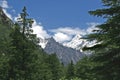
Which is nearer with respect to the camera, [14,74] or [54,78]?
[14,74]

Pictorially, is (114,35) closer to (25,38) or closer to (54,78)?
(25,38)

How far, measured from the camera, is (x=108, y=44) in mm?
20141

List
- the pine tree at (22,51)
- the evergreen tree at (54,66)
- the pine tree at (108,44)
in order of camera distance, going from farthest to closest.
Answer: the evergreen tree at (54,66) → the pine tree at (22,51) → the pine tree at (108,44)

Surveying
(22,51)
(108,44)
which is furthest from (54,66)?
(108,44)

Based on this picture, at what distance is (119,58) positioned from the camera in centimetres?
2038

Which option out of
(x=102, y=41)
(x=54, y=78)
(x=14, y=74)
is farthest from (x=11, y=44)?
(x=54, y=78)

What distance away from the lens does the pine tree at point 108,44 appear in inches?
798

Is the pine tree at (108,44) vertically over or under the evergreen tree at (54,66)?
under

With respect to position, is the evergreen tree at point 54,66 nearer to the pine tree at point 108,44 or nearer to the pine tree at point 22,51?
the pine tree at point 22,51

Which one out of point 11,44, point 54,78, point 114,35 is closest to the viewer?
point 114,35

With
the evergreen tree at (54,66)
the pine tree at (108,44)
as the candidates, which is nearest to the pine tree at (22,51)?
the pine tree at (108,44)

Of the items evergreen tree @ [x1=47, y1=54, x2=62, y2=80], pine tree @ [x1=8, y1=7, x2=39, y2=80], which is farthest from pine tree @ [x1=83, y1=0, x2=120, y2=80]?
evergreen tree @ [x1=47, y1=54, x2=62, y2=80]

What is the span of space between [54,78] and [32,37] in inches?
1678

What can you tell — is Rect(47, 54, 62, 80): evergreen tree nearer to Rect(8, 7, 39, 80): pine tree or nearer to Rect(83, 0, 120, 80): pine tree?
Rect(8, 7, 39, 80): pine tree
